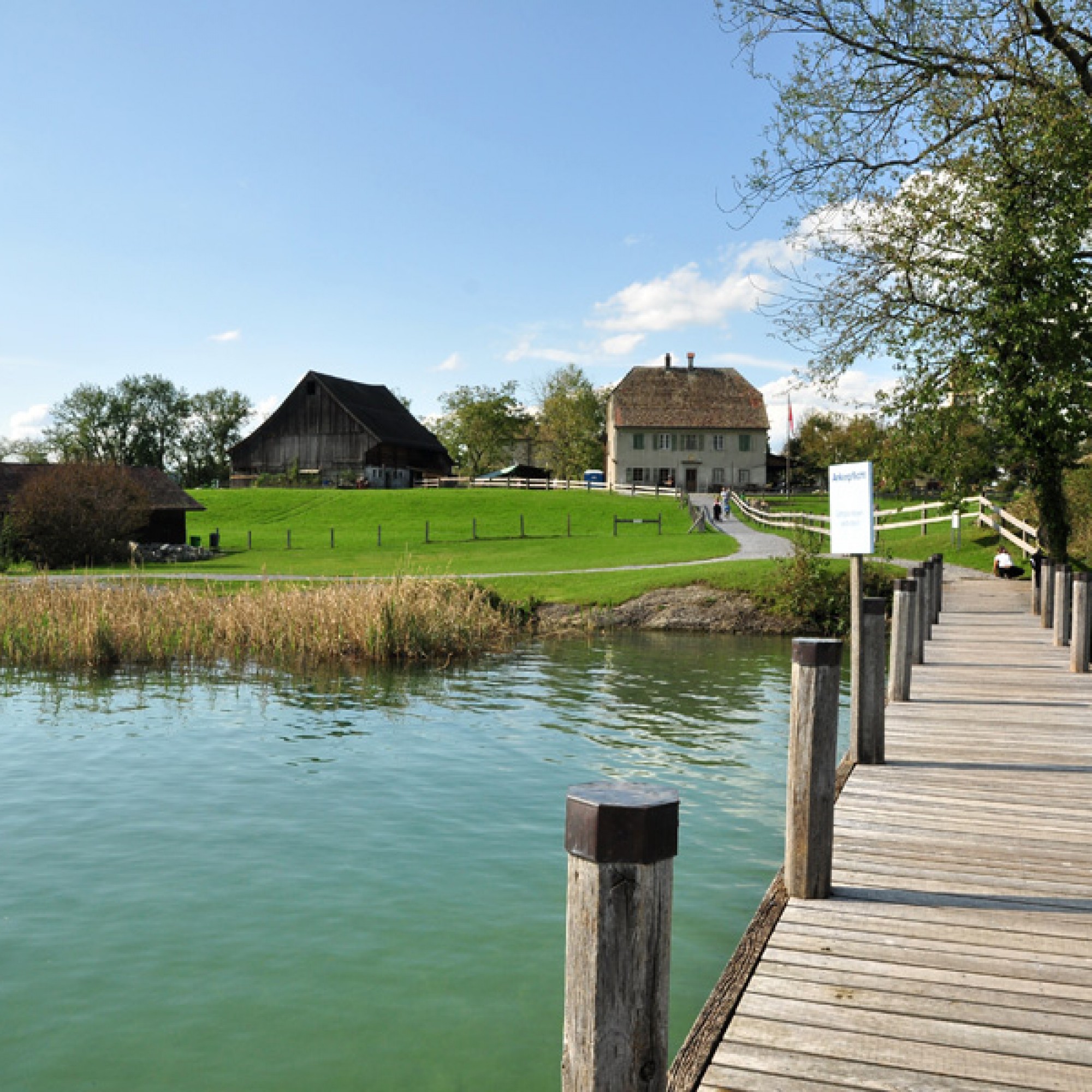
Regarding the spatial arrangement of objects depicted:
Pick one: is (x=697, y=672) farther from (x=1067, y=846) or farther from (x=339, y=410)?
(x=339, y=410)

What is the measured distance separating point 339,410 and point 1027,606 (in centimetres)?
6932

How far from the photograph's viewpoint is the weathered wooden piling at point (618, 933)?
9.57 feet

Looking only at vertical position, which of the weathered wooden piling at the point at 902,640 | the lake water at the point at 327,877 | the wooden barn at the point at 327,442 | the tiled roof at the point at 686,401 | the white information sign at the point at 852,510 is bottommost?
the lake water at the point at 327,877

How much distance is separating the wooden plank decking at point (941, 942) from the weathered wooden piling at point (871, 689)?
18 centimetres

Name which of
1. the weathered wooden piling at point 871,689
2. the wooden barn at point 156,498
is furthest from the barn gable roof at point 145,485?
the weathered wooden piling at point 871,689

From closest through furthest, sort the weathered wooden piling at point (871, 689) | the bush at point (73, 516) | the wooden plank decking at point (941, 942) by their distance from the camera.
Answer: the wooden plank decking at point (941, 942)
the weathered wooden piling at point (871, 689)
the bush at point (73, 516)

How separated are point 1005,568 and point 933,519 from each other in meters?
9.47

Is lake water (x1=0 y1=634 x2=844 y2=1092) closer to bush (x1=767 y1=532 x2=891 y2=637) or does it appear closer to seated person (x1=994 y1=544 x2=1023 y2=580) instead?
bush (x1=767 y1=532 x2=891 y2=637)

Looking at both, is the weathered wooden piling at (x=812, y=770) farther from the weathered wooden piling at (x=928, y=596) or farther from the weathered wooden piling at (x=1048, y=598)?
the weathered wooden piling at (x=1048, y=598)

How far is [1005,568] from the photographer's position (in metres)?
30.2

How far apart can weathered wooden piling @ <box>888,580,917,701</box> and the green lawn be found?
2014 centimetres

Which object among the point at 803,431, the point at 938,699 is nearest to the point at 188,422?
the point at 803,431

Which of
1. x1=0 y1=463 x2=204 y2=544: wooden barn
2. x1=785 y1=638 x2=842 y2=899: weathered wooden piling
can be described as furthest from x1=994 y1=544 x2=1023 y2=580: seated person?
x1=0 y1=463 x2=204 y2=544: wooden barn

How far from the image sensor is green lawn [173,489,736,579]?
1587 inches
